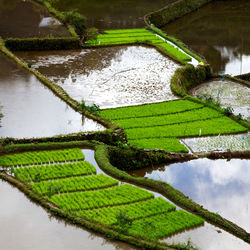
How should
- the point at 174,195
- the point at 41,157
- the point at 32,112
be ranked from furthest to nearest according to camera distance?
the point at 32,112 < the point at 41,157 < the point at 174,195

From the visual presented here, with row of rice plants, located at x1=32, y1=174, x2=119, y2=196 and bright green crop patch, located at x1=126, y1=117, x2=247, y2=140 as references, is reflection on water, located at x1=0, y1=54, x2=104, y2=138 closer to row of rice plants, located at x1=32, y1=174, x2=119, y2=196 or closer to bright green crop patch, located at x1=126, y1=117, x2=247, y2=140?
bright green crop patch, located at x1=126, y1=117, x2=247, y2=140

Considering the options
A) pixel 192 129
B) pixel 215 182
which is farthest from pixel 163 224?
pixel 192 129

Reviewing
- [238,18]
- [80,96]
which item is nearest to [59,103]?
[80,96]

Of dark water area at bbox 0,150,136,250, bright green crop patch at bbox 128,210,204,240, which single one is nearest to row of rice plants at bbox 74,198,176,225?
bright green crop patch at bbox 128,210,204,240

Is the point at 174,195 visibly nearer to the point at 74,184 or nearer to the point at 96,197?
the point at 96,197

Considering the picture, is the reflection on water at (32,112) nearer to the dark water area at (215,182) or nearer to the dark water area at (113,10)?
the dark water area at (215,182)

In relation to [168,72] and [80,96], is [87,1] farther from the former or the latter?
[80,96]
